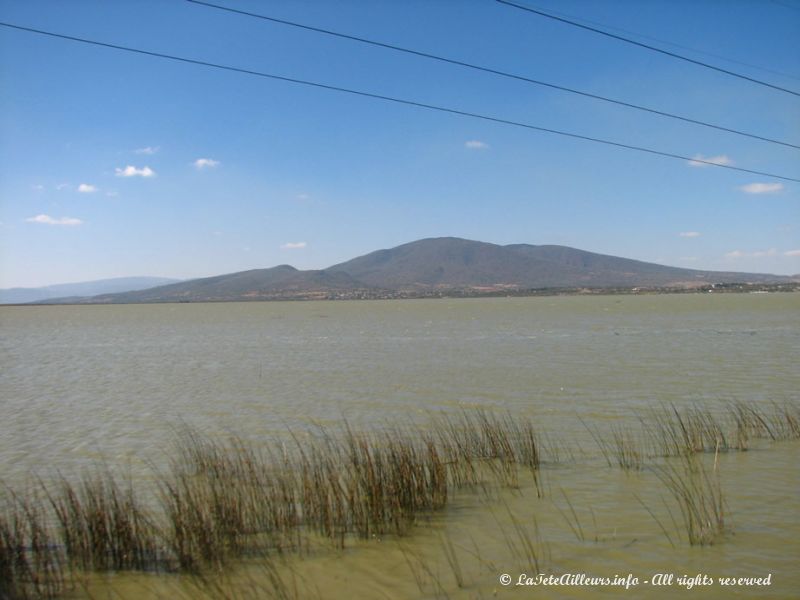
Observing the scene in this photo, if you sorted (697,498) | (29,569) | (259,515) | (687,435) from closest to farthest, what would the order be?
1. (29,569)
2. (259,515)
3. (697,498)
4. (687,435)

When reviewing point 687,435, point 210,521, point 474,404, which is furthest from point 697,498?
point 474,404

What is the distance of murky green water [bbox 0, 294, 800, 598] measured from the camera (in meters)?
5.84

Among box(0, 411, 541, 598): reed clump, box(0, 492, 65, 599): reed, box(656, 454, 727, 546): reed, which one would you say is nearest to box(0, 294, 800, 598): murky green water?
box(656, 454, 727, 546): reed

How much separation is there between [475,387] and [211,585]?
12914mm

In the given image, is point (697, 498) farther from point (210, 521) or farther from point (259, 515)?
point (210, 521)

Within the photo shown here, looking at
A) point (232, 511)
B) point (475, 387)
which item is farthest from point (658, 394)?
point (232, 511)

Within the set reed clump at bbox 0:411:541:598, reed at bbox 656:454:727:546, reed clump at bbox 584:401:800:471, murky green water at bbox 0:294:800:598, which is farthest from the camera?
reed clump at bbox 584:401:800:471

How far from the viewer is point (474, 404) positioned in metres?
15.2

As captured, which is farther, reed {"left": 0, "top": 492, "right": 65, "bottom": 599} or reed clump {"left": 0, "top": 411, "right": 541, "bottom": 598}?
reed clump {"left": 0, "top": 411, "right": 541, "bottom": 598}

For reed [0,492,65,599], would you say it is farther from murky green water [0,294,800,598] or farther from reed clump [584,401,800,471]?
reed clump [584,401,800,471]

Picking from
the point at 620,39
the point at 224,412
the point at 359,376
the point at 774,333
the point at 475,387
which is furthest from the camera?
the point at 774,333

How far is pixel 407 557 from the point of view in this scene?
20.2ft

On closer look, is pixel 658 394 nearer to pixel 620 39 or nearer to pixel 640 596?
pixel 620 39

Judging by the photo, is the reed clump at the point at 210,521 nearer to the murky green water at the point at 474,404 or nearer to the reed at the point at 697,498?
the murky green water at the point at 474,404
